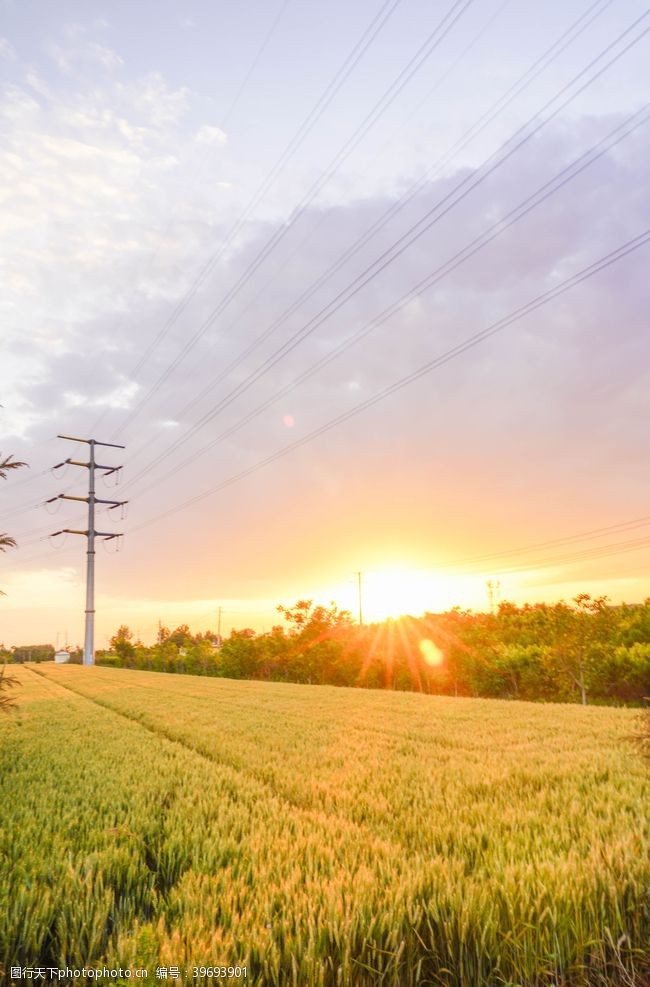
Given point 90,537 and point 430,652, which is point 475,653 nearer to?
point 430,652

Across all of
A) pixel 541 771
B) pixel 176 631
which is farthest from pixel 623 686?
pixel 176 631

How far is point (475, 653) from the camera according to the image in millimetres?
29953

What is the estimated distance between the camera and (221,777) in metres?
7.07

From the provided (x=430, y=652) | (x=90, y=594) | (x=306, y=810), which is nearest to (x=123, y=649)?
(x=90, y=594)

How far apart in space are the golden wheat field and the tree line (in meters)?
18.8

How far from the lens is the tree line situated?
989 inches

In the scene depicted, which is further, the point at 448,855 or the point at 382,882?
the point at 448,855

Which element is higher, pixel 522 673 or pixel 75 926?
pixel 75 926

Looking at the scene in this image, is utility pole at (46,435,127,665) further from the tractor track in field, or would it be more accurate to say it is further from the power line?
the tractor track in field

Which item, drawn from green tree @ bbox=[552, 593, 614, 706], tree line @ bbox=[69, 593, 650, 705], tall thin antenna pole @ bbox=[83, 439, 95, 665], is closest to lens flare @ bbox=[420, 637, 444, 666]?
tree line @ bbox=[69, 593, 650, 705]

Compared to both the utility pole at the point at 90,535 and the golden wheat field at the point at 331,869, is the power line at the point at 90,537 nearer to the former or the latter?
the utility pole at the point at 90,535

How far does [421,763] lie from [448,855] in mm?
3760

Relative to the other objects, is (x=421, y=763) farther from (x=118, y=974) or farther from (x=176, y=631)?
(x=176, y=631)

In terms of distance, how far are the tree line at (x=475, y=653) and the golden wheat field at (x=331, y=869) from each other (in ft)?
61.8
